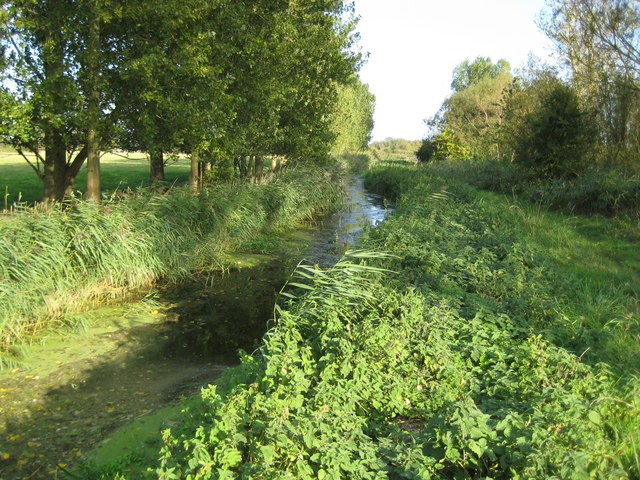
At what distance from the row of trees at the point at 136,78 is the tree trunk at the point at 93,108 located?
2 centimetres

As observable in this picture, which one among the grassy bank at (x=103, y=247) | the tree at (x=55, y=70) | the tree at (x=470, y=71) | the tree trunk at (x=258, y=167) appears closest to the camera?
the grassy bank at (x=103, y=247)

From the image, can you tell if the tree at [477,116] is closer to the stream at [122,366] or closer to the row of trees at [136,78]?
the row of trees at [136,78]

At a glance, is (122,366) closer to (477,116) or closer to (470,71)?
(477,116)

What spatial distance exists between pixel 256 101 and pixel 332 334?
11665 millimetres

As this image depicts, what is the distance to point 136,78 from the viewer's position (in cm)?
1088

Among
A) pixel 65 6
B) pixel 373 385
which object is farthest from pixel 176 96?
pixel 373 385

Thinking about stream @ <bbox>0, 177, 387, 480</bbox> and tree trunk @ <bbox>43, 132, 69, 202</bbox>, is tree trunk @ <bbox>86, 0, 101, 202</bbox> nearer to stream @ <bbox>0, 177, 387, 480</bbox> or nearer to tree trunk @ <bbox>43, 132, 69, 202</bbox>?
tree trunk @ <bbox>43, 132, 69, 202</bbox>

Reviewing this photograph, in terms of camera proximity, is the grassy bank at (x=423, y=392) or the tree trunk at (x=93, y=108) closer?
the grassy bank at (x=423, y=392)

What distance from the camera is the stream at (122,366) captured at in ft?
15.8

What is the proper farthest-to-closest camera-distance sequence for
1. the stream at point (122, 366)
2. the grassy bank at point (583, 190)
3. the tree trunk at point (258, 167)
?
the tree trunk at point (258, 167), the grassy bank at point (583, 190), the stream at point (122, 366)

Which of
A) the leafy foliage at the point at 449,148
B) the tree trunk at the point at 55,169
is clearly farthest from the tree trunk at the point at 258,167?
the leafy foliage at the point at 449,148

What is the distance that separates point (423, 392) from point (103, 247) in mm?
5965

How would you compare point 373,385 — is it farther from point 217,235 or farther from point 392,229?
point 217,235

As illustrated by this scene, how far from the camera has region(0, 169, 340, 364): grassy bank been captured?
6.79 m
